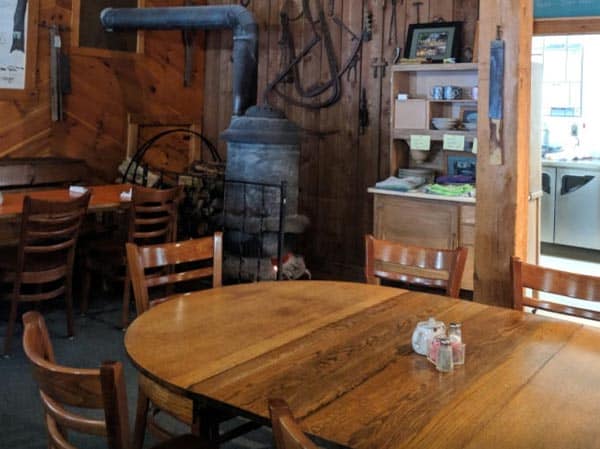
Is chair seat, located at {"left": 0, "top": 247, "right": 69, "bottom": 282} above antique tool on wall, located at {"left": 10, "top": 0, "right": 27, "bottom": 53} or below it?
below

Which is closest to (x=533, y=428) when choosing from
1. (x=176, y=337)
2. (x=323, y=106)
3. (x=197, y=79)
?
(x=176, y=337)

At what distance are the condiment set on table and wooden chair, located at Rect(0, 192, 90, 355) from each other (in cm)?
246

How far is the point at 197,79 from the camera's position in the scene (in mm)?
6426

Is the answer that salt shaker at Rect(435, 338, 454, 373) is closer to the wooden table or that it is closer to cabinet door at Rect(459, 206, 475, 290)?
the wooden table

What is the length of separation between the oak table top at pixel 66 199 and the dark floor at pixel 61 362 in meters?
0.72

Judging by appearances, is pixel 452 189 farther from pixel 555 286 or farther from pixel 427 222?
pixel 555 286

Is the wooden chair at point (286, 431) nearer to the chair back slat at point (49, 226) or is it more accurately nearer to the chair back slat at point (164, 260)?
the chair back slat at point (164, 260)

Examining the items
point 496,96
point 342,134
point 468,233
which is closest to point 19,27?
point 342,134

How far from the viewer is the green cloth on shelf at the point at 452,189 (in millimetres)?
4648

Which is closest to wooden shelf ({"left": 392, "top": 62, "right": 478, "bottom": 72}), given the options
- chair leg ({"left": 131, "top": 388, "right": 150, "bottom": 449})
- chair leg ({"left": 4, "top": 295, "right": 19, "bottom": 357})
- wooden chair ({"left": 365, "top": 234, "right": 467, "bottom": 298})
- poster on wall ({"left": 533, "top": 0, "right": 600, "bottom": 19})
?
poster on wall ({"left": 533, "top": 0, "right": 600, "bottom": 19})

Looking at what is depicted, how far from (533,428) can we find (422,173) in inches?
152

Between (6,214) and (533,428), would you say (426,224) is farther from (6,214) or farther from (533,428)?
(533,428)

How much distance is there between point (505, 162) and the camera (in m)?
2.88

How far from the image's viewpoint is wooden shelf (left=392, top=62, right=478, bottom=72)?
4.75m
